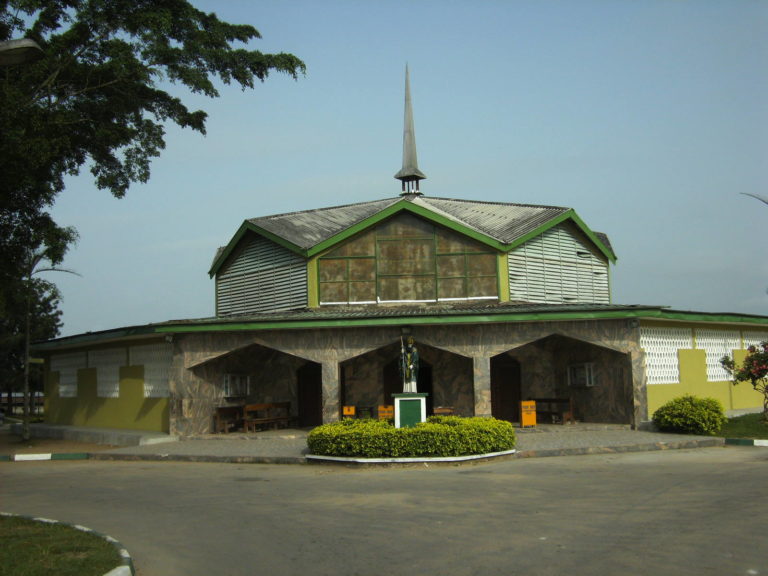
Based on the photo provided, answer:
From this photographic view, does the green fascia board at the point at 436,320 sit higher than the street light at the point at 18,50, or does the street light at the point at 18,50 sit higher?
the street light at the point at 18,50

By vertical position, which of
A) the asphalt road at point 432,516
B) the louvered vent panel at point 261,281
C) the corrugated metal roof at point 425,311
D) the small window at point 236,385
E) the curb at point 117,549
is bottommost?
the asphalt road at point 432,516

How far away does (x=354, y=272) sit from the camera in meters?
25.3

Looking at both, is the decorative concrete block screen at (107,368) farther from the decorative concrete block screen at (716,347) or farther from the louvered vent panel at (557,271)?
the decorative concrete block screen at (716,347)

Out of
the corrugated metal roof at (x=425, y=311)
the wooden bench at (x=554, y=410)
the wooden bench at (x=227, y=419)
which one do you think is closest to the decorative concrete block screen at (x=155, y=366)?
the wooden bench at (x=227, y=419)

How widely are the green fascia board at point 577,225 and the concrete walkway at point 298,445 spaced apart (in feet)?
20.4

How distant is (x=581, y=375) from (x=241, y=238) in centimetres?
1275

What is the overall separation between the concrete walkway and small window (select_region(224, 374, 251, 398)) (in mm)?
1924

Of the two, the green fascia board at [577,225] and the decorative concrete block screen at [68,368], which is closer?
the green fascia board at [577,225]

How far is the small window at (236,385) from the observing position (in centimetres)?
2461

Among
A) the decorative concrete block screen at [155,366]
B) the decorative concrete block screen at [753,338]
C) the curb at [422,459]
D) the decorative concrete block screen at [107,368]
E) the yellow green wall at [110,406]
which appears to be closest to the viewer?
the curb at [422,459]

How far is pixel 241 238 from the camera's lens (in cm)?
2783

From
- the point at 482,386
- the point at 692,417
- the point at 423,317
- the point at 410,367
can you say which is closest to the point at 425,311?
the point at 423,317

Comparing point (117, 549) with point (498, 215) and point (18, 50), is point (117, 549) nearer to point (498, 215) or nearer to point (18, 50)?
point (18, 50)

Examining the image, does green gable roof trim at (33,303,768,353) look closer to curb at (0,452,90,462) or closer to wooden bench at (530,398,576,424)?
wooden bench at (530,398,576,424)
